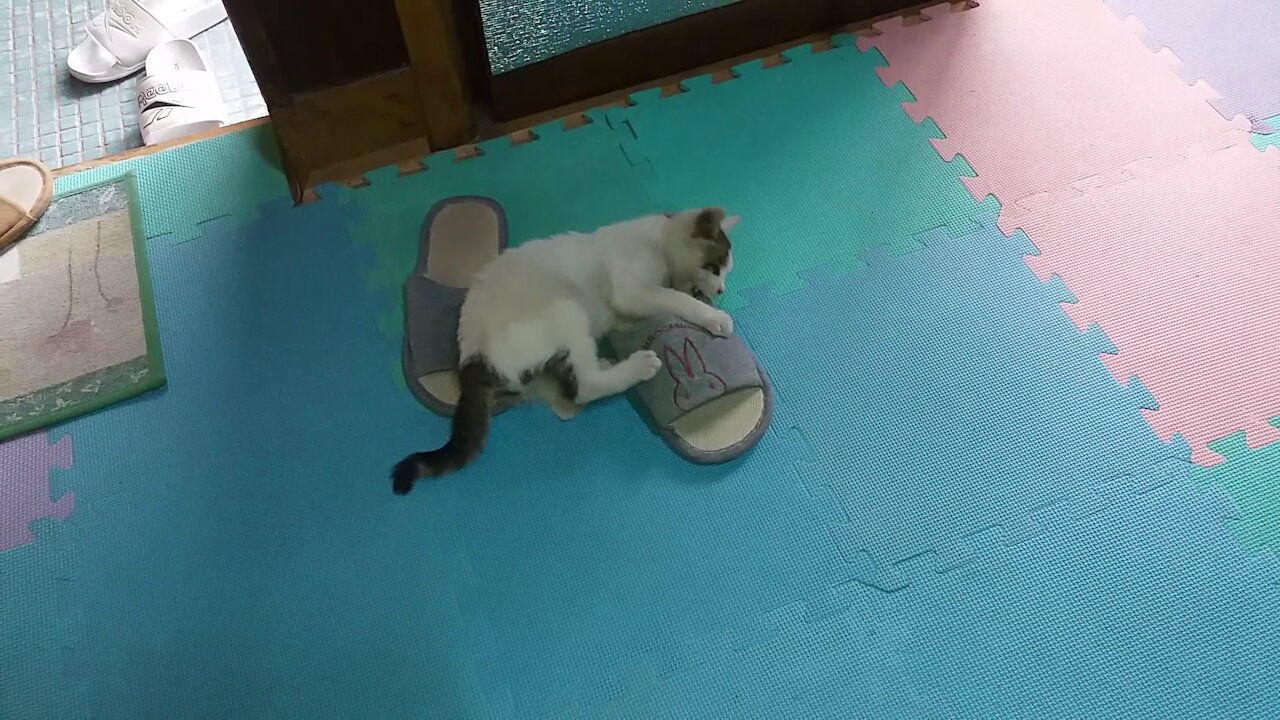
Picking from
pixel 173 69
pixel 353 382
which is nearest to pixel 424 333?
pixel 353 382

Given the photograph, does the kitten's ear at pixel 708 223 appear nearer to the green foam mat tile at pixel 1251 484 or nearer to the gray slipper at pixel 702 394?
the gray slipper at pixel 702 394

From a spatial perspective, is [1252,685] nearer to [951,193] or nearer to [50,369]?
[951,193]

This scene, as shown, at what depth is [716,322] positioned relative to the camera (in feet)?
4.90

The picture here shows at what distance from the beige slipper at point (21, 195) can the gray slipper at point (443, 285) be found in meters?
0.86

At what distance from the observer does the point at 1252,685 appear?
4.11ft

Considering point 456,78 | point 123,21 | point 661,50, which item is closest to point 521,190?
point 456,78

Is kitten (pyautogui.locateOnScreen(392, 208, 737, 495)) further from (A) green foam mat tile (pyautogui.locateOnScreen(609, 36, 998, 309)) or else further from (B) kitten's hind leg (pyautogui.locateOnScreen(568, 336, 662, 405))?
(A) green foam mat tile (pyautogui.locateOnScreen(609, 36, 998, 309))

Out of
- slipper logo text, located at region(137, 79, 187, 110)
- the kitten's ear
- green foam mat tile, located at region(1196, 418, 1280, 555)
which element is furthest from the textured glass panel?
green foam mat tile, located at region(1196, 418, 1280, 555)

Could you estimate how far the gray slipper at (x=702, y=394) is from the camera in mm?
1464

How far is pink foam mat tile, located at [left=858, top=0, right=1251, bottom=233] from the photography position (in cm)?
184

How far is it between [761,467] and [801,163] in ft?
2.51

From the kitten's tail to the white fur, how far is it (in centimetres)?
2

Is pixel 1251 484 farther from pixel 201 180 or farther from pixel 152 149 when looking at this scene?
pixel 152 149

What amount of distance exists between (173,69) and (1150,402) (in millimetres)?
2462
